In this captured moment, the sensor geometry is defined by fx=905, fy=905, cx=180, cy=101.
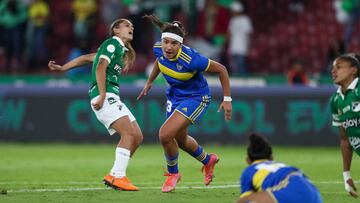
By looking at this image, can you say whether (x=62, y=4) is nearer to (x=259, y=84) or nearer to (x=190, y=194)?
(x=259, y=84)

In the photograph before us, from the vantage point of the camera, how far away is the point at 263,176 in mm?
7906

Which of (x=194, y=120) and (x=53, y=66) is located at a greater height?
(x=53, y=66)

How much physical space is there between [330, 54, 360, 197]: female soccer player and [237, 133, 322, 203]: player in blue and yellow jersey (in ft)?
7.89

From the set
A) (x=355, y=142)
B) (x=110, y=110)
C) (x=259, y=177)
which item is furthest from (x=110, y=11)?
(x=259, y=177)

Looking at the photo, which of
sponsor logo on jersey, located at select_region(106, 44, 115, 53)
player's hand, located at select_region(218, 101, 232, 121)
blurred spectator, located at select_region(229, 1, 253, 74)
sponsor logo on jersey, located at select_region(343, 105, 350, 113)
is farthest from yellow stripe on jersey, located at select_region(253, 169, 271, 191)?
blurred spectator, located at select_region(229, 1, 253, 74)

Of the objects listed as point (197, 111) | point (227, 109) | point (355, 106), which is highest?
point (355, 106)

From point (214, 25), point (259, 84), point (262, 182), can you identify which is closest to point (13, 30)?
point (214, 25)

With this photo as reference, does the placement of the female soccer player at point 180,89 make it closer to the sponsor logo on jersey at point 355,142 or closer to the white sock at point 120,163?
the white sock at point 120,163

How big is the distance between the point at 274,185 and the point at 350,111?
274 centimetres

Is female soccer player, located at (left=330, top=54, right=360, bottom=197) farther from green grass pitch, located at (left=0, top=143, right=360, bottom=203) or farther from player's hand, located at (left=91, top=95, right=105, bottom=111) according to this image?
player's hand, located at (left=91, top=95, right=105, bottom=111)

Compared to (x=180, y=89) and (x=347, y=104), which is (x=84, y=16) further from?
(x=347, y=104)

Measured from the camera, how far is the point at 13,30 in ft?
80.4

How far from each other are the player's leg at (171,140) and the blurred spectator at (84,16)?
1280 centimetres

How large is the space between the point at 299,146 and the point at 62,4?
9.26 m
